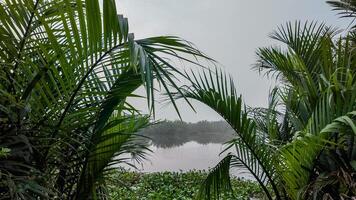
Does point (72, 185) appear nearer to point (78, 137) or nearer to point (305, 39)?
point (78, 137)

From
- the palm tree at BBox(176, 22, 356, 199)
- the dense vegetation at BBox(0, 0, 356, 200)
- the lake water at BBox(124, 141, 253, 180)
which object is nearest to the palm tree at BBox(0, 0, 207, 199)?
the dense vegetation at BBox(0, 0, 356, 200)

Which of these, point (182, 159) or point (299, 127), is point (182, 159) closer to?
point (182, 159)

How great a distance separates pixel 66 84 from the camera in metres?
1.29

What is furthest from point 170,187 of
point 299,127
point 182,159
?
point 299,127

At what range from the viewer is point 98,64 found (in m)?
1.24

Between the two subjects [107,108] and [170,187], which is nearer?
[107,108]

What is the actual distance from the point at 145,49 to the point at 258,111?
53.3 inches

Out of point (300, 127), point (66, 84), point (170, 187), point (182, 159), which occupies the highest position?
point (66, 84)

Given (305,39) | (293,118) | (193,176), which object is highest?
(305,39)

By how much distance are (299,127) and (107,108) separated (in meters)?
1.01

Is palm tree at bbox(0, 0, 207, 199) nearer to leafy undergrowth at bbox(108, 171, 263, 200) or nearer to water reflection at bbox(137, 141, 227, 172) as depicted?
leafy undergrowth at bbox(108, 171, 263, 200)

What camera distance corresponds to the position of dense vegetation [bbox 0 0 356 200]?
1.05 meters

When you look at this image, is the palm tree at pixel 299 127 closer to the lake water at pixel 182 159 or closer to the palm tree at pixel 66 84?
the palm tree at pixel 66 84

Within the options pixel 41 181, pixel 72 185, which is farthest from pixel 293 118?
pixel 41 181
